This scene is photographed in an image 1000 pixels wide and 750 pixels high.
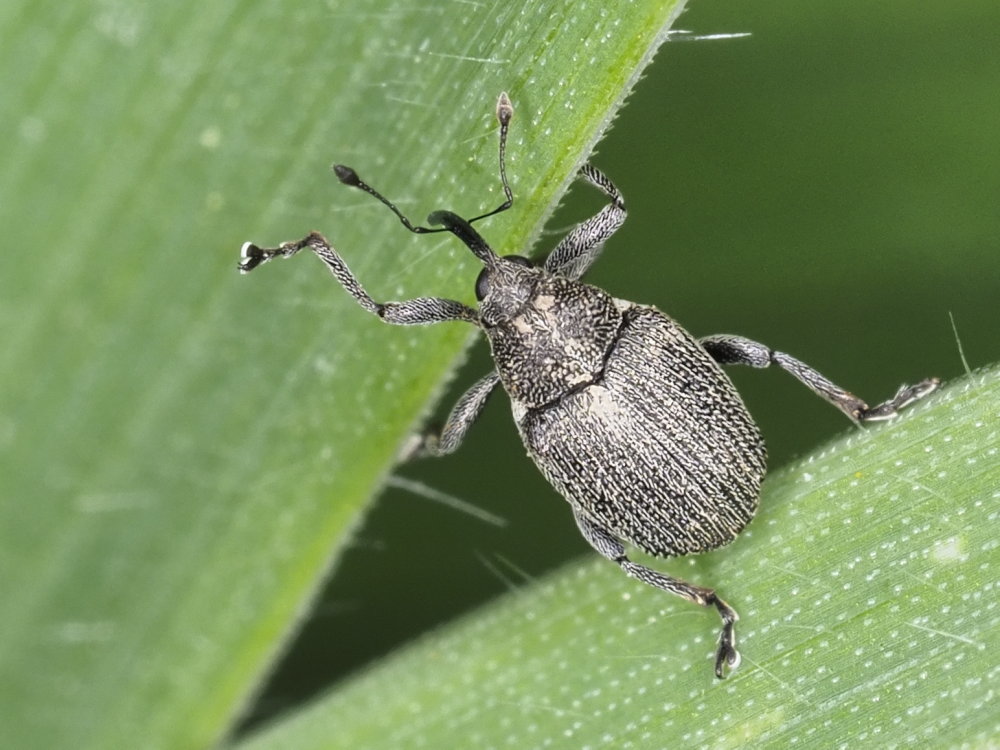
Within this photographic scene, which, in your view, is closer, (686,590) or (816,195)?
(686,590)

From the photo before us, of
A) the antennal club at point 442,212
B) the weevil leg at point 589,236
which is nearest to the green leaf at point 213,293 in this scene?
the antennal club at point 442,212

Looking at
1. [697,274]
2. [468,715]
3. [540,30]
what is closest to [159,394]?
[468,715]

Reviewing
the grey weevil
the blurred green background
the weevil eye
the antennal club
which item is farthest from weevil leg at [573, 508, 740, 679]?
the antennal club

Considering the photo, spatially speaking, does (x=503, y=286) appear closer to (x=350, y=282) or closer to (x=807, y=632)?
(x=350, y=282)

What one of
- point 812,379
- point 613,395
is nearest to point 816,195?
point 812,379

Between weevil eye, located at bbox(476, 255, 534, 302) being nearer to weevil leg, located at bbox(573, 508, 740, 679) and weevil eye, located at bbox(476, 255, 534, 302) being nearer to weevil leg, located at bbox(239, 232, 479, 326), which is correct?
weevil leg, located at bbox(239, 232, 479, 326)

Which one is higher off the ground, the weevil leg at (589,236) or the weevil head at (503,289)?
the weevil leg at (589,236)

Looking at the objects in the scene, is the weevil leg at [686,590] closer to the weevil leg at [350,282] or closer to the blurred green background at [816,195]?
the blurred green background at [816,195]
